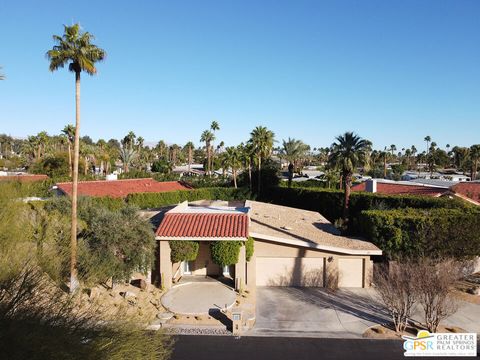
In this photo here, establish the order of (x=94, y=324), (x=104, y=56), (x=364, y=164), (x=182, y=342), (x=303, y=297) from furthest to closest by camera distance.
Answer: (x=364, y=164) → (x=303, y=297) → (x=104, y=56) → (x=182, y=342) → (x=94, y=324)

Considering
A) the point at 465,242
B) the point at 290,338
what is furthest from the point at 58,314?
the point at 465,242

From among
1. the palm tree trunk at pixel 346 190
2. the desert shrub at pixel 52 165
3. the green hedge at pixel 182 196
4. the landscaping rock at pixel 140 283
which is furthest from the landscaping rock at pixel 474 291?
the desert shrub at pixel 52 165

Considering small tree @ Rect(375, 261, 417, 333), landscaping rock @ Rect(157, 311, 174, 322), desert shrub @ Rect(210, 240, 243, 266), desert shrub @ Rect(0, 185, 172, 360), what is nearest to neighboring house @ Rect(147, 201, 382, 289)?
desert shrub @ Rect(210, 240, 243, 266)

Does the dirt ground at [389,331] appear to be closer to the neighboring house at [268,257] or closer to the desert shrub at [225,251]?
the neighboring house at [268,257]

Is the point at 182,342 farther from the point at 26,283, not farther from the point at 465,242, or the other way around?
the point at 465,242

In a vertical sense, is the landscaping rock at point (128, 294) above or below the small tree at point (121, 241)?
below

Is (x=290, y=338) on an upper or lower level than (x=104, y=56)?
lower

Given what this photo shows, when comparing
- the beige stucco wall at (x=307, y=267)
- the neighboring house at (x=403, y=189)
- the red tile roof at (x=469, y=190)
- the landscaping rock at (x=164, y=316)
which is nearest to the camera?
the landscaping rock at (x=164, y=316)
